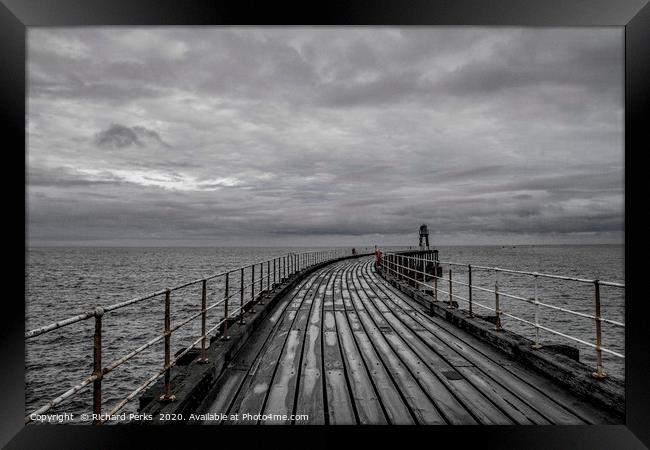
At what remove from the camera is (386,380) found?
13.4 ft

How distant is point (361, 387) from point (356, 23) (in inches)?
131

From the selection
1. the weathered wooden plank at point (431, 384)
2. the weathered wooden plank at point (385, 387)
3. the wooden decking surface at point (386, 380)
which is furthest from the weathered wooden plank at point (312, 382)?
the weathered wooden plank at point (431, 384)

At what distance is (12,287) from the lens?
2748 millimetres

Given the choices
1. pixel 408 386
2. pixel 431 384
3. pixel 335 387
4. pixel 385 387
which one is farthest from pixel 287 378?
pixel 431 384

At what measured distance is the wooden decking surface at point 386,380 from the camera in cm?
332

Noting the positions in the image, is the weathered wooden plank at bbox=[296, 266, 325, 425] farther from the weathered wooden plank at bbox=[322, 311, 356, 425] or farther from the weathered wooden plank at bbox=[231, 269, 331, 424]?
the weathered wooden plank at bbox=[231, 269, 331, 424]

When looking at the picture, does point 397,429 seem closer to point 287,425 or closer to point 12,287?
point 287,425

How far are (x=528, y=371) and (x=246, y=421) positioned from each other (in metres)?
3.09

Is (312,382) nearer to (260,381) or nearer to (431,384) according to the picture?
(260,381)

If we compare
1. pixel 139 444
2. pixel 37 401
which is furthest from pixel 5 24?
pixel 37 401

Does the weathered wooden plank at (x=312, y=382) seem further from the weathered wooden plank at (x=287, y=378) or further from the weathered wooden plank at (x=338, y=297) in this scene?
the weathered wooden plank at (x=338, y=297)

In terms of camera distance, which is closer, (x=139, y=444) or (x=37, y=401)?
(x=139, y=444)

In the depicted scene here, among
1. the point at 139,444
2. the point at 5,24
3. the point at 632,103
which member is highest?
the point at 5,24

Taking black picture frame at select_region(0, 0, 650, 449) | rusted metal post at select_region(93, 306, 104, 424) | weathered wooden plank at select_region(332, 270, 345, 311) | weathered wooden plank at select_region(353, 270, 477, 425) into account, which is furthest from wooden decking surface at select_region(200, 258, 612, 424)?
weathered wooden plank at select_region(332, 270, 345, 311)
